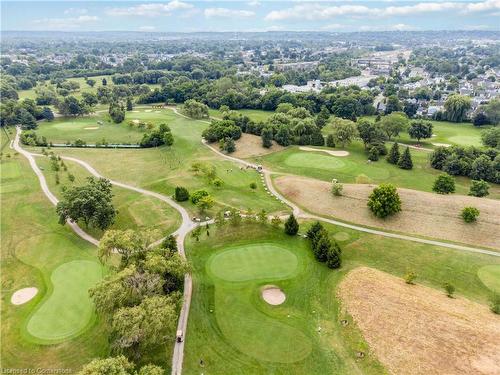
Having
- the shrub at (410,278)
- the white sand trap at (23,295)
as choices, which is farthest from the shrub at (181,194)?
the shrub at (410,278)

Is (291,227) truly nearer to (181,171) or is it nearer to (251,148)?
(181,171)

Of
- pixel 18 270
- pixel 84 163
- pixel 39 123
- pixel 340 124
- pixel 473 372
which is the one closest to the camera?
pixel 473 372

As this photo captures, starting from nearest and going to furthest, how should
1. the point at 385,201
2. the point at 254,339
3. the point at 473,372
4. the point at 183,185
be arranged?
the point at 473,372 < the point at 254,339 < the point at 385,201 < the point at 183,185

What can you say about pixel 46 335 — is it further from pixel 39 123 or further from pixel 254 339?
pixel 39 123

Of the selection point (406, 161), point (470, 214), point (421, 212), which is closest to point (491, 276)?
point (470, 214)

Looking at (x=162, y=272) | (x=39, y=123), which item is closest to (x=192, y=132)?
(x=39, y=123)

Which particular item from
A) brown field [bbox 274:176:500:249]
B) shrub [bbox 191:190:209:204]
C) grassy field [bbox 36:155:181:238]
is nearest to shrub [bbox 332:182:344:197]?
brown field [bbox 274:176:500:249]
